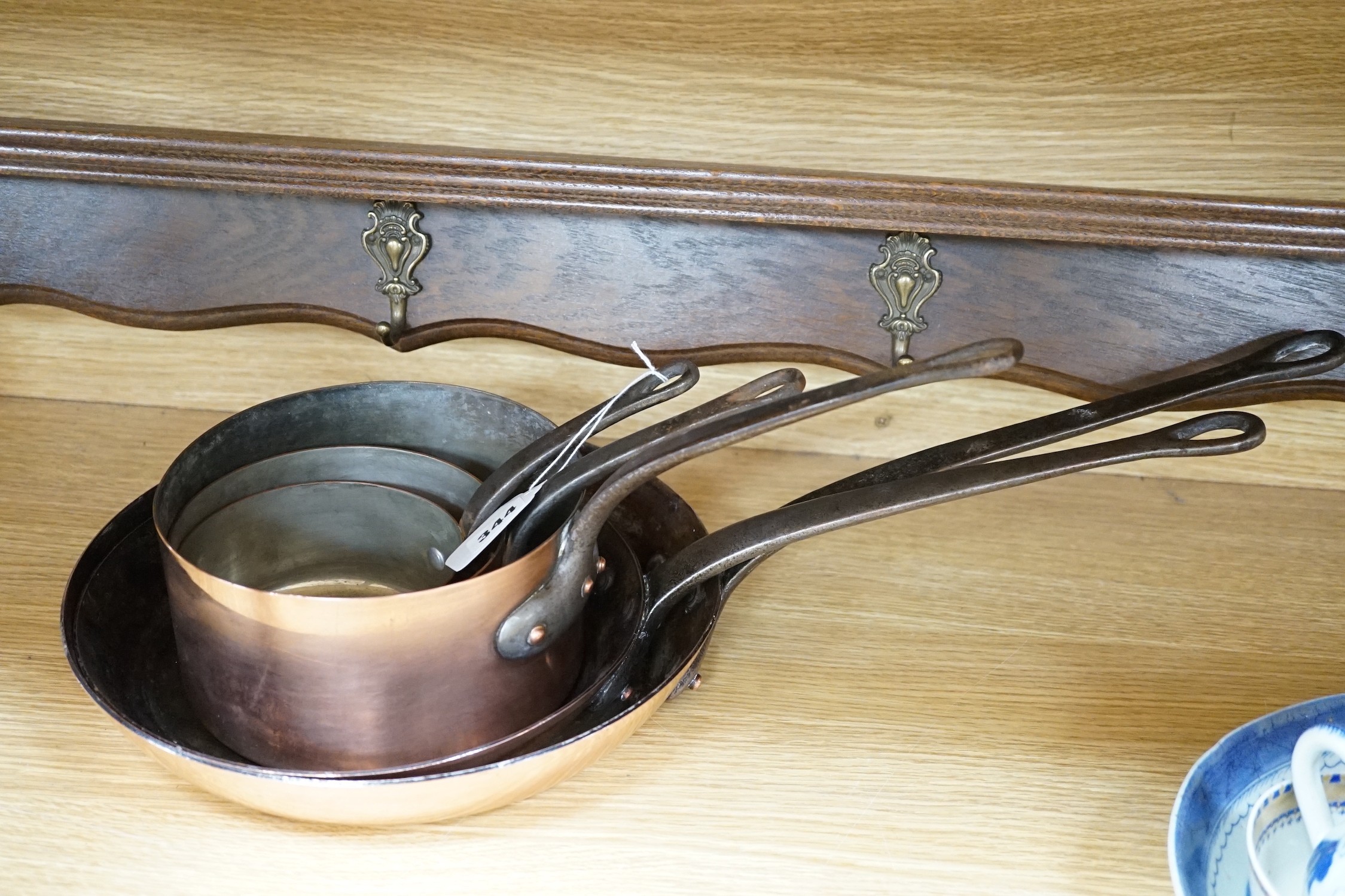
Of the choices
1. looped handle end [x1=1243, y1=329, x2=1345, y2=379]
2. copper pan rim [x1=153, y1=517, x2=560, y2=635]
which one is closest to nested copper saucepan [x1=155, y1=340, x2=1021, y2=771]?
copper pan rim [x1=153, y1=517, x2=560, y2=635]

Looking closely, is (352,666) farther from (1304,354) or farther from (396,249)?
(1304,354)

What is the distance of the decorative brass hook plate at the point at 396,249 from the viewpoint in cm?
63

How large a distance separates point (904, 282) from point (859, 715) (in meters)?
0.23

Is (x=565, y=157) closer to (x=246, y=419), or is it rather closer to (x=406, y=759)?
(x=246, y=419)

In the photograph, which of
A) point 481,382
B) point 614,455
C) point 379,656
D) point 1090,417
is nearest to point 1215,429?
point 1090,417

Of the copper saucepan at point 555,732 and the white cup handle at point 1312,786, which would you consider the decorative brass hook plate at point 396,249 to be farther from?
the white cup handle at point 1312,786

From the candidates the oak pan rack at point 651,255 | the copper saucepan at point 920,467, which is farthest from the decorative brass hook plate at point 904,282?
the copper saucepan at point 920,467

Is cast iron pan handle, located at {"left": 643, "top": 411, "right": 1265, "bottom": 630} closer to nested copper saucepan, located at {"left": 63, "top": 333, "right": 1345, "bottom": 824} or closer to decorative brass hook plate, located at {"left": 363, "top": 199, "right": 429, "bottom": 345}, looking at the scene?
nested copper saucepan, located at {"left": 63, "top": 333, "right": 1345, "bottom": 824}

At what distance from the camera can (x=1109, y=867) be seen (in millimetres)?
481

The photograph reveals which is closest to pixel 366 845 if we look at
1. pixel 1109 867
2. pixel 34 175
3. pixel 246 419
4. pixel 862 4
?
pixel 246 419

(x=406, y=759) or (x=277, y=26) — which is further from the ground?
(x=277, y=26)

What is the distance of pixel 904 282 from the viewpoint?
618 millimetres

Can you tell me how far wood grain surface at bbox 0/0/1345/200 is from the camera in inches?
24.7

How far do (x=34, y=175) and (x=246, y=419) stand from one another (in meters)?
0.22
